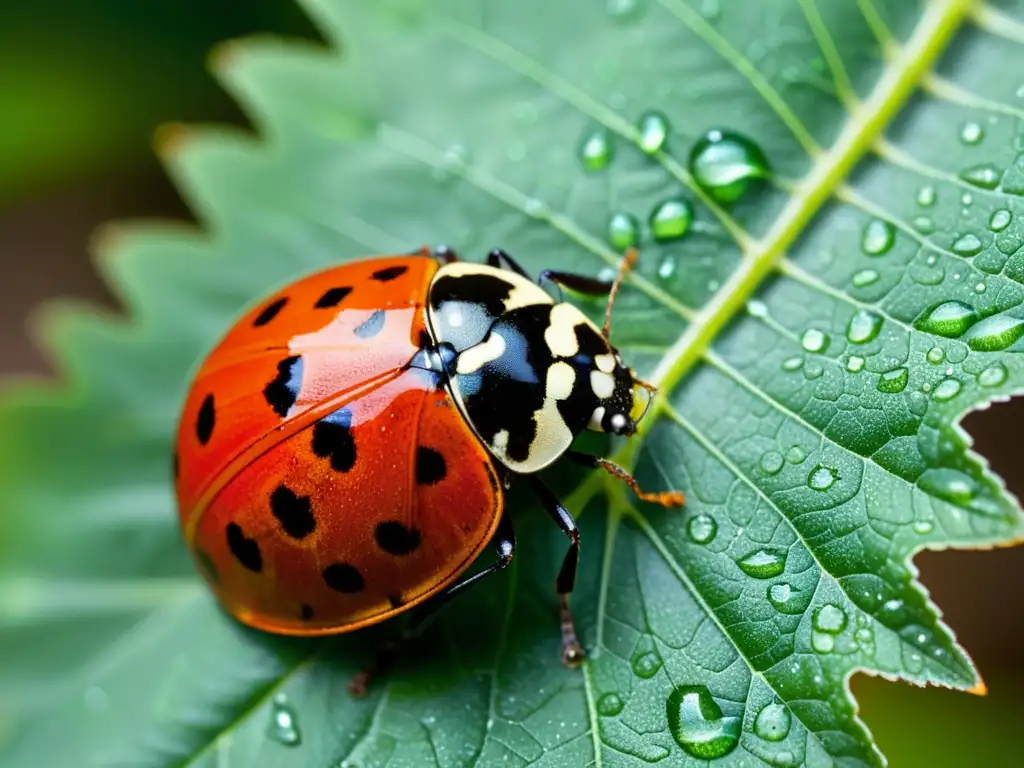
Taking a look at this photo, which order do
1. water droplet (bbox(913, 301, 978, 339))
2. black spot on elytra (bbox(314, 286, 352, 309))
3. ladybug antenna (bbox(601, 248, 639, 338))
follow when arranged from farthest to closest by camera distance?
ladybug antenna (bbox(601, 248, 639, 338)) < black spot on elytra (bbox(314, 286, 352, 309)) < water droplet (bbox(913, 301, 978, 339))

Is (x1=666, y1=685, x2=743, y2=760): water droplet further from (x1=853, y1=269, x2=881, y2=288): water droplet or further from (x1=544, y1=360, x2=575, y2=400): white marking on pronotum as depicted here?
(x1=853, y1=269, x2=881, y2=288): water droplet

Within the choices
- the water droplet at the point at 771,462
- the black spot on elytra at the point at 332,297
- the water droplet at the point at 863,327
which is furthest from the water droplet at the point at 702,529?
the black spot on elytra at the point at 332,297

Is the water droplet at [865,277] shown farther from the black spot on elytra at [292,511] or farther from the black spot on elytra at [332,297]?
the black spot on elytra at [292,511]

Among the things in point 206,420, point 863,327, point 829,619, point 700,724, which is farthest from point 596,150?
point 700,724

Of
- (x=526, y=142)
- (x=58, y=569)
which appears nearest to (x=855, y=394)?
(x=526, y=142)

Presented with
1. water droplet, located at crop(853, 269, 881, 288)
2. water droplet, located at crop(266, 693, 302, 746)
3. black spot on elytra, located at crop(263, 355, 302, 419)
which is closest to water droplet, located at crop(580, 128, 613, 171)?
water droplet, located at crop(853, 269, 881, 288)

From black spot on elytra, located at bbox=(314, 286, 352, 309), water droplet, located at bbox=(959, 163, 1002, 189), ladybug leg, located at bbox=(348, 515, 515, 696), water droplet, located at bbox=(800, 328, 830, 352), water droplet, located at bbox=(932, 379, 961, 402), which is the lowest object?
ladybug leg, located at bbox=(348, 515, 515, 696)
